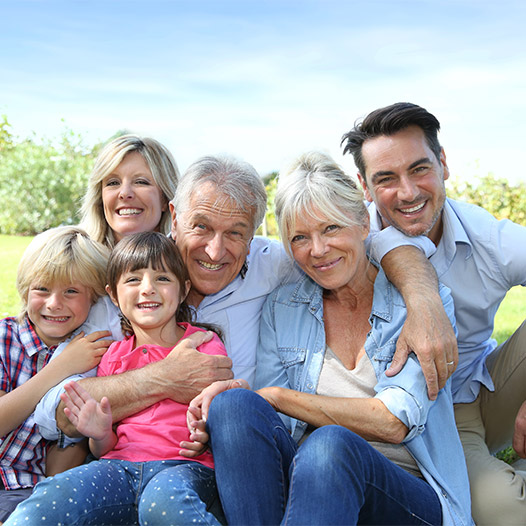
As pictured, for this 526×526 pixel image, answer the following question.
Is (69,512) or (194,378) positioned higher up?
(194,378)

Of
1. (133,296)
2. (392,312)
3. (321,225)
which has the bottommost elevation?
(392,312)

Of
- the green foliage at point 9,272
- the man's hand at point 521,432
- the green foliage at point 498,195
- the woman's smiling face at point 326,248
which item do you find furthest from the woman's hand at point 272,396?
the green foliage at point 498,195

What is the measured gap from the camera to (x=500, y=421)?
11.9 ft

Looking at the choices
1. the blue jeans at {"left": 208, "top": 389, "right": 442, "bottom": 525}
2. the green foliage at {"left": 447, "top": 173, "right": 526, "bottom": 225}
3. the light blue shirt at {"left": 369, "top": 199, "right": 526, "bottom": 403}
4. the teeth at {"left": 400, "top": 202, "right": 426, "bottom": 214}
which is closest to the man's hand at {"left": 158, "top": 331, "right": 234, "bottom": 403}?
the blue jeans at {"left": 208, "top": 389, "right": 442, "bottom": 525}

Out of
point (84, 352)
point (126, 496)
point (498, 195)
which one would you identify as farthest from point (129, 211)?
point (498, 195)

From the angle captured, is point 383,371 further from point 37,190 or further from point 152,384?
point 37,190

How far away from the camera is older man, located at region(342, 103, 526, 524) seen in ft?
11.3

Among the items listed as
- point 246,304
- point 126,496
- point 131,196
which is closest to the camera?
point 126,496

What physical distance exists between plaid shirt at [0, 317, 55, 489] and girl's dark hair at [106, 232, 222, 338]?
522 mm

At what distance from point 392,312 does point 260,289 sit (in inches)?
28.6

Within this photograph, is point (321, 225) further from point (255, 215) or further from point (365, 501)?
point (365, 501)

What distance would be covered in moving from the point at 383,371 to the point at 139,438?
115cm

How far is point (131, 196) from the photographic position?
12.3ft

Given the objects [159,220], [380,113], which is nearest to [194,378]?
[159,220]
